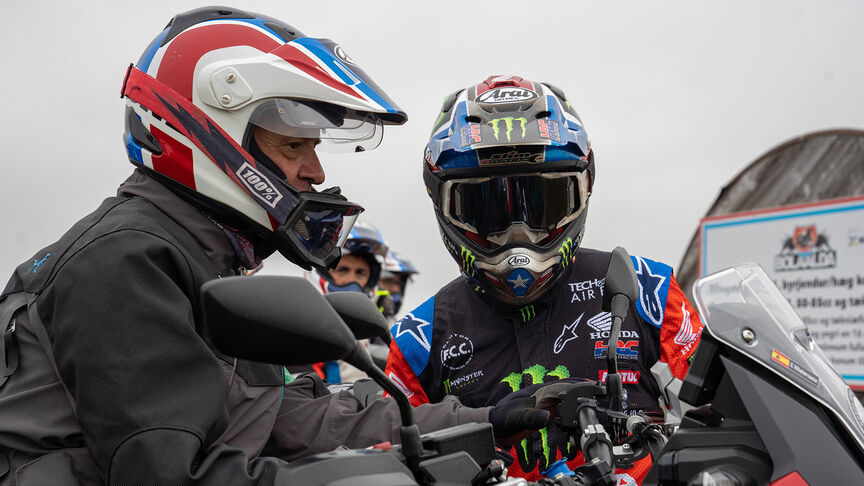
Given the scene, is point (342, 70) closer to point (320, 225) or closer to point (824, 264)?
point (320, 225)

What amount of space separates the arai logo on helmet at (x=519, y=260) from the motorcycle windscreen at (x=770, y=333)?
1.28m

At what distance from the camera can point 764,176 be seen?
33.8ft

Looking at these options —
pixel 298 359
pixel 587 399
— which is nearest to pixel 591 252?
pixel 587 399

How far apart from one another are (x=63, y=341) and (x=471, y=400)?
176cm

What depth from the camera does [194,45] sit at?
106 inches

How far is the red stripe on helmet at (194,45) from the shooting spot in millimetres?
2662

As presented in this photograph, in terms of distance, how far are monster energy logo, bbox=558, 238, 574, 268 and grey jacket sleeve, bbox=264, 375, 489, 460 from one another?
3.00ft

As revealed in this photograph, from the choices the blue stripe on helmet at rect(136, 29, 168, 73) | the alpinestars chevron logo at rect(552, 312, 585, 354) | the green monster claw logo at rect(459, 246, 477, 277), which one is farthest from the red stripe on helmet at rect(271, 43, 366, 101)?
the alpinestars chevron logo at rect(552, 312, 585, 354)

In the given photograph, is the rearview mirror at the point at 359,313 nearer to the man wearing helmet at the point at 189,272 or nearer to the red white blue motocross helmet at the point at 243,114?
the man wearing helmet at the point at 189,272

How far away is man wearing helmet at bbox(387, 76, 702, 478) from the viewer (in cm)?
→ 309

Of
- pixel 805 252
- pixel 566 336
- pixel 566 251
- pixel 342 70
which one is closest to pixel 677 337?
pixel 566 336

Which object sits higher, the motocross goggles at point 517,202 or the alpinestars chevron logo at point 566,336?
the motocross goggles at point 517,202

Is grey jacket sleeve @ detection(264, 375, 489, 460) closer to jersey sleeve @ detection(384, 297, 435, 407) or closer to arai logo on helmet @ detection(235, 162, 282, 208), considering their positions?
jersey sleeve @ detection(384, 297, 435, 407)

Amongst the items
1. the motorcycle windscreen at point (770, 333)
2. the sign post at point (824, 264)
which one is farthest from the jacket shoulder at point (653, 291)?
the sign post at point (824, 264)
